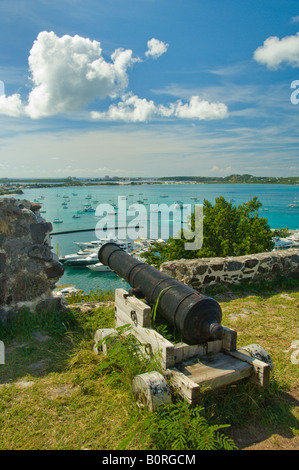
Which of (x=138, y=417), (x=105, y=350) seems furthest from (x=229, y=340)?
(x=105, y=350)

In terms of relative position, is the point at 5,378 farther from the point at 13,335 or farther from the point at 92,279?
the point at 92,279

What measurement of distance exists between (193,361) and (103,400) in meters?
0.91

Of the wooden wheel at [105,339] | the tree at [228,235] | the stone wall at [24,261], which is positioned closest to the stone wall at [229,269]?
the stone wall at [24,261]

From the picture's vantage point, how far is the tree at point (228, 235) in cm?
1048

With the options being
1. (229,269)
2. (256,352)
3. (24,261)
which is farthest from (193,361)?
(229,269)

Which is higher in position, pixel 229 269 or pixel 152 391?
pixel 229 269

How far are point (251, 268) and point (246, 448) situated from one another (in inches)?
176

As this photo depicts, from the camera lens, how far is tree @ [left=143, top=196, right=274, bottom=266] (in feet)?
34.4

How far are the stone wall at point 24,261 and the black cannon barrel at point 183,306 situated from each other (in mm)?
1685

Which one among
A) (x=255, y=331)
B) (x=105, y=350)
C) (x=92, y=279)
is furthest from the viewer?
(x=92, y=279)

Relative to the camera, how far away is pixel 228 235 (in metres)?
11.3

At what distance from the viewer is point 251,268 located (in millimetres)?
6609

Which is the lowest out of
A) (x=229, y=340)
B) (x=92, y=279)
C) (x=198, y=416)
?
(x=92, y=279)

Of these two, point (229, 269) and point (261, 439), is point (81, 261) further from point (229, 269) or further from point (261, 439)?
point (261, 439)
